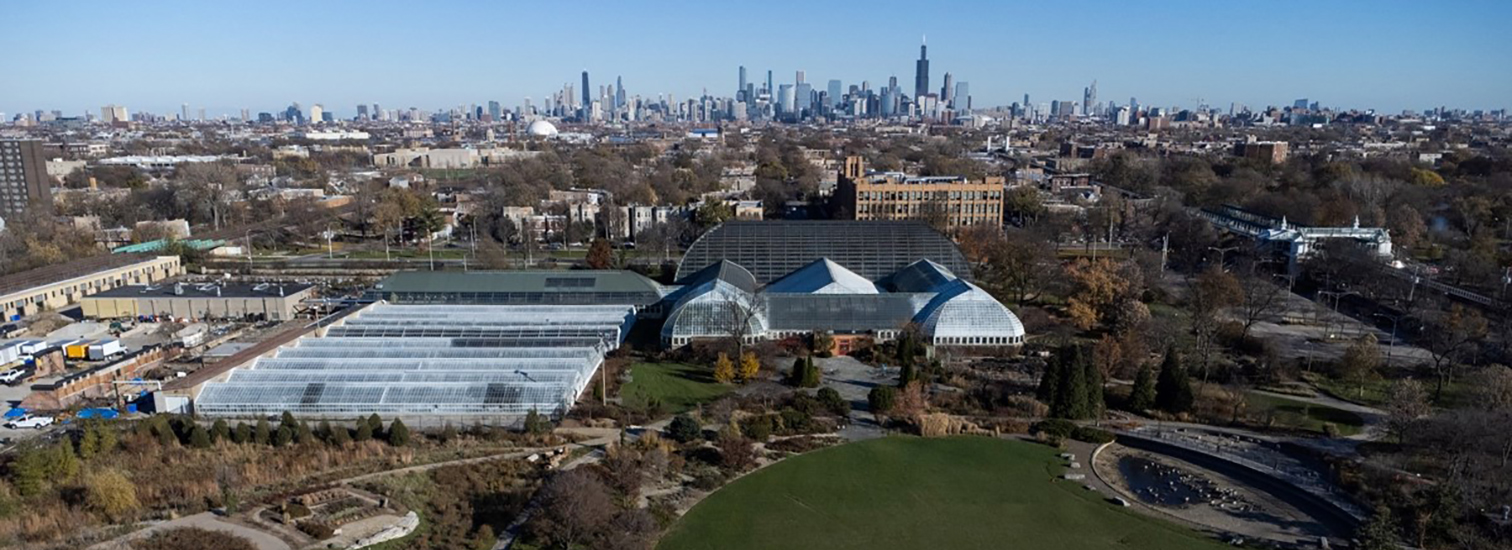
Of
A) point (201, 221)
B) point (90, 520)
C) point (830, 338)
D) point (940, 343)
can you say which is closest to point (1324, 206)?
point (940, 343)

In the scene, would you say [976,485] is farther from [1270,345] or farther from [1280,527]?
[1270,345]

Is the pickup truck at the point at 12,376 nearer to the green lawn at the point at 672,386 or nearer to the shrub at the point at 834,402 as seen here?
the green lawn at the point at 672,386

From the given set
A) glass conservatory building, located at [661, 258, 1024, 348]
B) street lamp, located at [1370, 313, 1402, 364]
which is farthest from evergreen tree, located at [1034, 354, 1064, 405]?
street lamp, located at [1370, 313, 1402, 364]

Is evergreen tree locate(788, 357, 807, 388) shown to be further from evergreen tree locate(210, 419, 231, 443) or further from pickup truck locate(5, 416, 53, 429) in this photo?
pickup truck locate(5, 416, 53, 429)

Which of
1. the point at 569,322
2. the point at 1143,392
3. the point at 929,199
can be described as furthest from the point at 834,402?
the point at 929,199

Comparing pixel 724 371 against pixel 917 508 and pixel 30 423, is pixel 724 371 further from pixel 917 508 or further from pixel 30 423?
pixel 30 423
